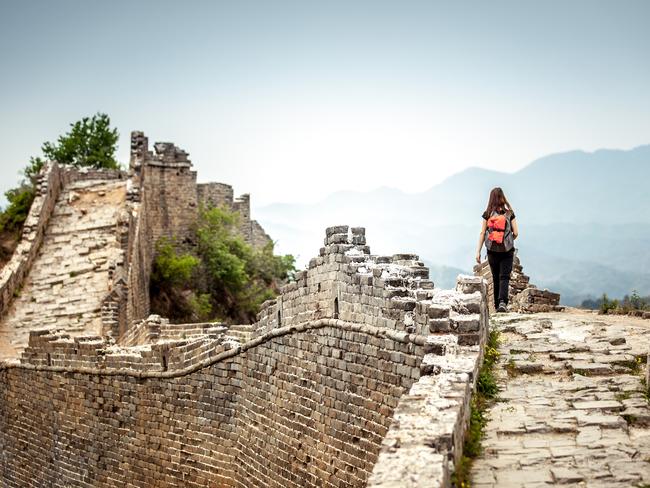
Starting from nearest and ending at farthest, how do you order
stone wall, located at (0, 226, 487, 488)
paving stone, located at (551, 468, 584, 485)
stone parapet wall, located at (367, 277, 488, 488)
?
stone parapet wall, located at (367, 277, 488, 488), paving stone, located at (551, 468, 584, 485), stone wall, located at (0, 226, 487, 488)

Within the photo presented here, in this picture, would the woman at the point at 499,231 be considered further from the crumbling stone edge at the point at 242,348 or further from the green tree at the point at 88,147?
the green tree at the point at 88,147

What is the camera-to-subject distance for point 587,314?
16.6m

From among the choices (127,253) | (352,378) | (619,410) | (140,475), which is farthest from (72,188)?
(619,410)

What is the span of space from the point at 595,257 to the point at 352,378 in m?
82.9

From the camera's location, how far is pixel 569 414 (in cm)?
851

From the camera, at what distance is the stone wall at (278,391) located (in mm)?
9492

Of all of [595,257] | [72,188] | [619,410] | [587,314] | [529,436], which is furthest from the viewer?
[595,257]

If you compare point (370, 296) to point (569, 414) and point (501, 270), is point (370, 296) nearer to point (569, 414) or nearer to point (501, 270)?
point (569, 414)

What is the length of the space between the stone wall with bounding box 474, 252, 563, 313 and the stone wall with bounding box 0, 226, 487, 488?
4.82m

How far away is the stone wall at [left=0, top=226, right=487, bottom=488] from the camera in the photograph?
31.1ft

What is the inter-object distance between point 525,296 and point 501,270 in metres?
2.39

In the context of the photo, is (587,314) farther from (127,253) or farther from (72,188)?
(72,188)

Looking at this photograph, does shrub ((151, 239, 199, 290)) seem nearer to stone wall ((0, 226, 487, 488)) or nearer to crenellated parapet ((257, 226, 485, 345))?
stone wall ((0, 226, 487, 488))

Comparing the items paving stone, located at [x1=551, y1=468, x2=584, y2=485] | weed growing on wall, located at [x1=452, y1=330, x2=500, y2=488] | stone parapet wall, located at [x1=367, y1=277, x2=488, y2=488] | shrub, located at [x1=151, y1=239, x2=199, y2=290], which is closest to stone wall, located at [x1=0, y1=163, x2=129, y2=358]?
shrub, located at [x1=151, y1=239, x2=199, y2=290]
